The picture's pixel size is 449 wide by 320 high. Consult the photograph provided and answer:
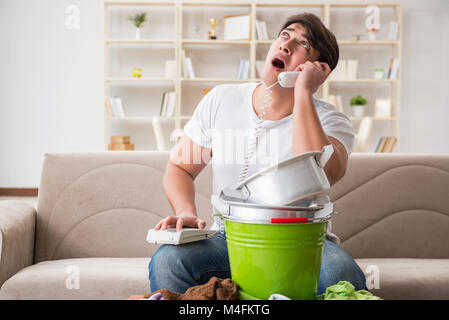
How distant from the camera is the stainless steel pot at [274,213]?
0.69 meters

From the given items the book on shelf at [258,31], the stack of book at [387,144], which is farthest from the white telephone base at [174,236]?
the book on shelf at [258,31]

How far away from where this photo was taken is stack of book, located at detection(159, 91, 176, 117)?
211 inches

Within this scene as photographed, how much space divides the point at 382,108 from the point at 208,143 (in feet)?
14.9

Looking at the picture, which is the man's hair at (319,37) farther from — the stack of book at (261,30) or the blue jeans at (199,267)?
the stack of book at (261,30)

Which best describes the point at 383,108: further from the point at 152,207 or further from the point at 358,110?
the point at 152,207

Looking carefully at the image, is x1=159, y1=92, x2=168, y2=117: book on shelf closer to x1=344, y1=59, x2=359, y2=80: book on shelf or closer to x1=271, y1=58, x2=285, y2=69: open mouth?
x1=344, y1=59, x2=359, y2=80: book on shelf

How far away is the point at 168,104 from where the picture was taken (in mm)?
5406

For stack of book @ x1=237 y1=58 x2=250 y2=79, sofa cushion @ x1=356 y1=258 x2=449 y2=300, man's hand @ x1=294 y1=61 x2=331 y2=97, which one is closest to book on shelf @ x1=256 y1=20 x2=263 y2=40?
stack of book @ x1=237 y1=58 x2=250 y2=79

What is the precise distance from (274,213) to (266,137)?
2.05 ft

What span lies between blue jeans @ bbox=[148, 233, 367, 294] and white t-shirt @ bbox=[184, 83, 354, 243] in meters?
0.18

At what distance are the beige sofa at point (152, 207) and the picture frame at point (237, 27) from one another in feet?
12.6

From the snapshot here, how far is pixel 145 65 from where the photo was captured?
5.71 m

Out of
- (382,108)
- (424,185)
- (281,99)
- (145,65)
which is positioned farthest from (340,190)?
(145,65)

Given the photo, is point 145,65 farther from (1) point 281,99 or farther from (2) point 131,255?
(1) point 281,99
